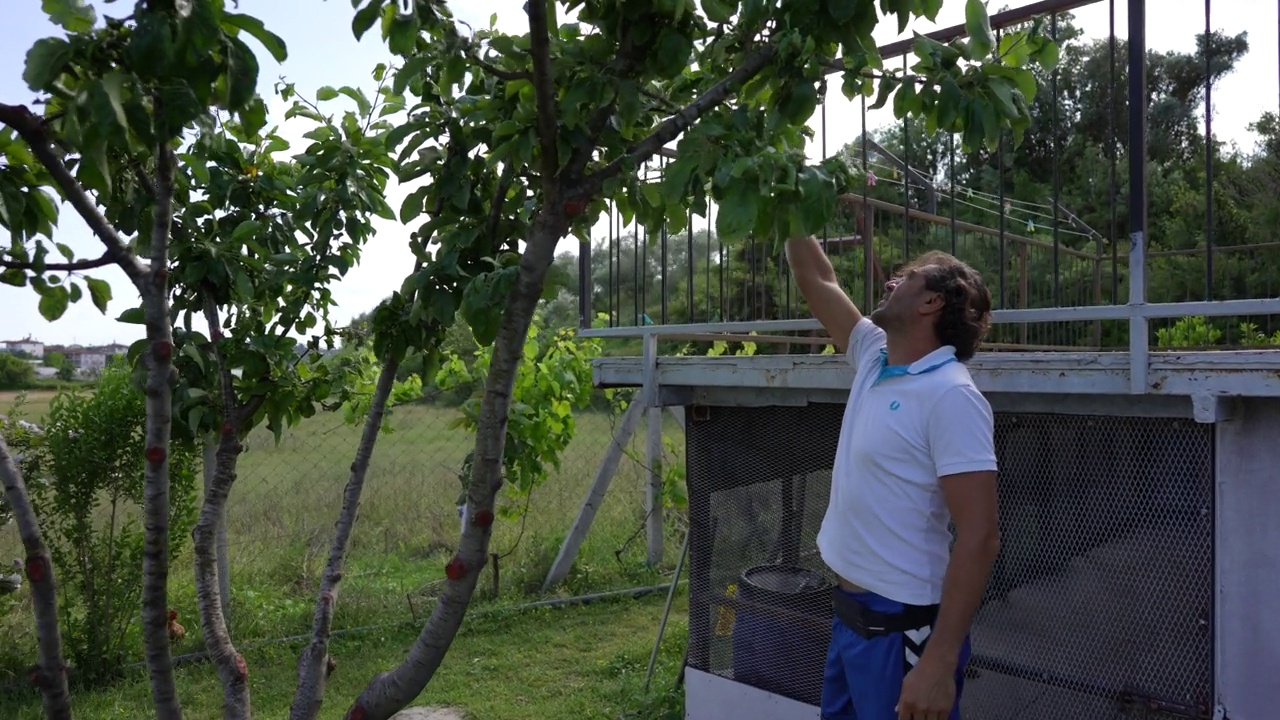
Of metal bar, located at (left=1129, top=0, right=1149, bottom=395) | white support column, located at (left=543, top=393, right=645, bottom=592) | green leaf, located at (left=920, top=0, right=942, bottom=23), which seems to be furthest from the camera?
white support column, located at (left=543, top=393, right=645, bottom=592)

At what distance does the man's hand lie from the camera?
2504 mm

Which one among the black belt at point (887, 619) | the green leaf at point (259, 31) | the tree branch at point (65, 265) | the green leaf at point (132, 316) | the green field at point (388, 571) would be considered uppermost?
the green leaf at point (259, 31)

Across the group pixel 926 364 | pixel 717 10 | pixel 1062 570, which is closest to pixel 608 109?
pixel 717 10

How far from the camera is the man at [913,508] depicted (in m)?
2.50

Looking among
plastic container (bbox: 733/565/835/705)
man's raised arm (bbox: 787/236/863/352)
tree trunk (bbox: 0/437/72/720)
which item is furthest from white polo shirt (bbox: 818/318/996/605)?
tree trunk (bbox: 0/437/72/720)

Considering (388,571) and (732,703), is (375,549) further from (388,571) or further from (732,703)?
(732,703)

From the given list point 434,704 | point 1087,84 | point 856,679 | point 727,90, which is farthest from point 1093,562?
point 1087,84

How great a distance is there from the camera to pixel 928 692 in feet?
8.22

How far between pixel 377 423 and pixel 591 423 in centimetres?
1341

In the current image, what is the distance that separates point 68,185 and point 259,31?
0.63 m

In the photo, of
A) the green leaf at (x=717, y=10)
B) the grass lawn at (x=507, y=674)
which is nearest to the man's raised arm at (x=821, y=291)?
the green leaf at (x=717, y=10)

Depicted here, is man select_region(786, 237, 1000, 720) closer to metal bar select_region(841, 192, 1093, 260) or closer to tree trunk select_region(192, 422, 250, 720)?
metal bar select_region(841, 192, 1093, 260)

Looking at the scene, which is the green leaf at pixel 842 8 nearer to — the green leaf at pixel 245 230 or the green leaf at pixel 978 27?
the green leaf at pixel 978 27

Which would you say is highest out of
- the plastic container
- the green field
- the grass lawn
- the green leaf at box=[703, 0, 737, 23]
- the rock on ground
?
the green leaf at box=[703, 0, 737, 23]
